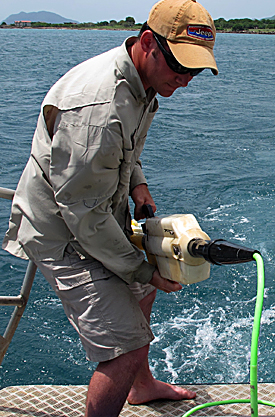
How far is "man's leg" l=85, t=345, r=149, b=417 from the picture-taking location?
182 centimetres

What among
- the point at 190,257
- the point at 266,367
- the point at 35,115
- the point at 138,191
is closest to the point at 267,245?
the point at 266,367

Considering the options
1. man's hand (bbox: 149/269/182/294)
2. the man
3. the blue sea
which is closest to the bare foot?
the man

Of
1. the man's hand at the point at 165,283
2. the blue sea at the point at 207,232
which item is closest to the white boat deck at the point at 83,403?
the man's hand at the point at 165,283

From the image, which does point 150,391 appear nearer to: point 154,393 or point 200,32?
point 154,393

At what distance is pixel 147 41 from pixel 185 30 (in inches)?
5.8

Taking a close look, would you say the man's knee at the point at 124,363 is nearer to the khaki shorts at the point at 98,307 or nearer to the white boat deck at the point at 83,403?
the khaki shorts at the point at 98,307

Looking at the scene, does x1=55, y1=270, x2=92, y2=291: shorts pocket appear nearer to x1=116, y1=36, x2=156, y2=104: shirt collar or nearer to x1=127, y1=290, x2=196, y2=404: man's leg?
x1=127, y1=290, x2=196, y2=404: man's leg

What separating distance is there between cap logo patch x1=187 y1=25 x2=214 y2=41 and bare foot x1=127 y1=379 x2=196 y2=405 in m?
1.64

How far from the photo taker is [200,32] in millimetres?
1739

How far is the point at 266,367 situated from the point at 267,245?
2.17 m

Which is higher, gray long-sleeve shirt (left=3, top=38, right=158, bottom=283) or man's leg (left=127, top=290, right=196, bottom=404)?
gray long-sleeve shirt (left=3, top=38, right=158, bottom=283)

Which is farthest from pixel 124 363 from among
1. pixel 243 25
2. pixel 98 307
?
pixel 243 25

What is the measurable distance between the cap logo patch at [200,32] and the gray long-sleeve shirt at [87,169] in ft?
0.79

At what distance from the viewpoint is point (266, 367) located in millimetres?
3656
